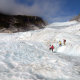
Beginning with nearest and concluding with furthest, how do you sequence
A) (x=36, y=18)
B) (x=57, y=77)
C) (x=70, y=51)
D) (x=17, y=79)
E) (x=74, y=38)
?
(x=17, y=79)
(x=57, y=77)
(x=70, y=51)
(x=74, y=38)
(x=36, y=18)

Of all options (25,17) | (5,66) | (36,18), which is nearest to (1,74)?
(5,66)

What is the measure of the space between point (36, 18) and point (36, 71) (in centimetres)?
5567

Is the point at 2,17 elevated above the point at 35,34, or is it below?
above

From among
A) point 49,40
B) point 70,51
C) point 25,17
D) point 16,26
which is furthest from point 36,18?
point 70,51

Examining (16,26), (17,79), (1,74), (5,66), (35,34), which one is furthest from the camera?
(16,26)

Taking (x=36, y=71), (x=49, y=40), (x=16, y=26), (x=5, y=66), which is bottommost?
(x=36, y=71)

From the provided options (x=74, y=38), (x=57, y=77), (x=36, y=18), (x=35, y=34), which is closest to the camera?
(x=57, y=77)

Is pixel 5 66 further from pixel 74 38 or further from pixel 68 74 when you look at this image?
pixel 74 38

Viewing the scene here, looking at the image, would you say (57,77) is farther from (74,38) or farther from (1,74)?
(74,38)

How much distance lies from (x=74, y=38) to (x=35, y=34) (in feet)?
29.7

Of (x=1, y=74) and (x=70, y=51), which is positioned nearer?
(x=1, y=74)

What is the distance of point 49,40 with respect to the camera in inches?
657

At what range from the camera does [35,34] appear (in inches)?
798

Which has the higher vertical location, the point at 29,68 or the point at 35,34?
the point at 35,34
